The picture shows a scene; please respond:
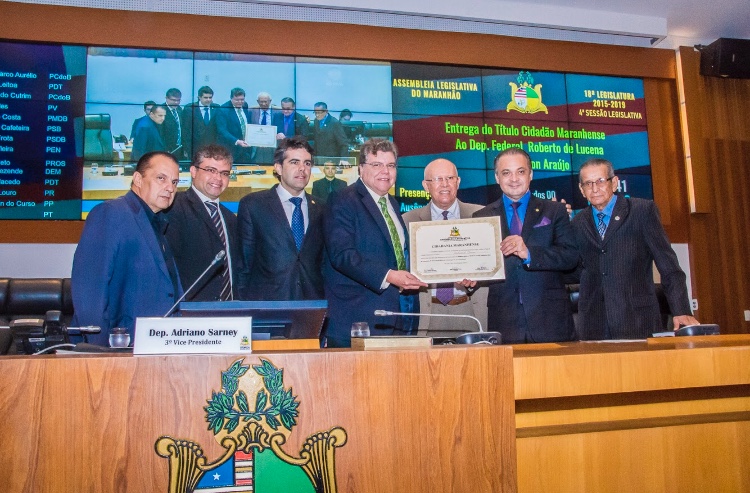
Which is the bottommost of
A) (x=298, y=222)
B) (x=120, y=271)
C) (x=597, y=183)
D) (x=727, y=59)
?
(x=120, y=271)

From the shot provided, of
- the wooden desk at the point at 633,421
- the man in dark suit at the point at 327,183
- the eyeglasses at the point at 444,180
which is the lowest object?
the wooden desk at the point at 633,421

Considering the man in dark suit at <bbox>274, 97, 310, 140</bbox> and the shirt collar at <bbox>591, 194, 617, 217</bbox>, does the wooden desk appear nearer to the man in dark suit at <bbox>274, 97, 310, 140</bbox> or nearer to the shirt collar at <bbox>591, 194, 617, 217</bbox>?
the shirt collar at <bbox>591, 194, 617, 217</bbox>

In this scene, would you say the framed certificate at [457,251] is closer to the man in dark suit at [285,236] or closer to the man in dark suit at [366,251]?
the man in dark suit at [366,251]

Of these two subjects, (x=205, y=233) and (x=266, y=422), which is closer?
(x=266, y=422)

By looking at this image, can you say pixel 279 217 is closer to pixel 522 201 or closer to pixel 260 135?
pixel 522 201

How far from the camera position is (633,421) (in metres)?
1.41

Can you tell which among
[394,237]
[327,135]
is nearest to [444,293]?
[394,237]

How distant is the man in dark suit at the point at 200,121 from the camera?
5.07 m

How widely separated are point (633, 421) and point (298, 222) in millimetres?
2035

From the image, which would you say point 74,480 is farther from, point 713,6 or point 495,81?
point 713,6

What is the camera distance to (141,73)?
504 centimetres

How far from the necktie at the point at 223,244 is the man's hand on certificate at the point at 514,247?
1300mm

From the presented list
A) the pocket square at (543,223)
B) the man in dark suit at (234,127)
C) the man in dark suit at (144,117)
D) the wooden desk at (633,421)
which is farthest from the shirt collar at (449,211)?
the man in dark suit at (144,117)

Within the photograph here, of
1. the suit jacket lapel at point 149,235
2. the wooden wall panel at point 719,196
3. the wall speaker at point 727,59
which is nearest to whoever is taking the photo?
the suit jacket lapel at point 149,235
